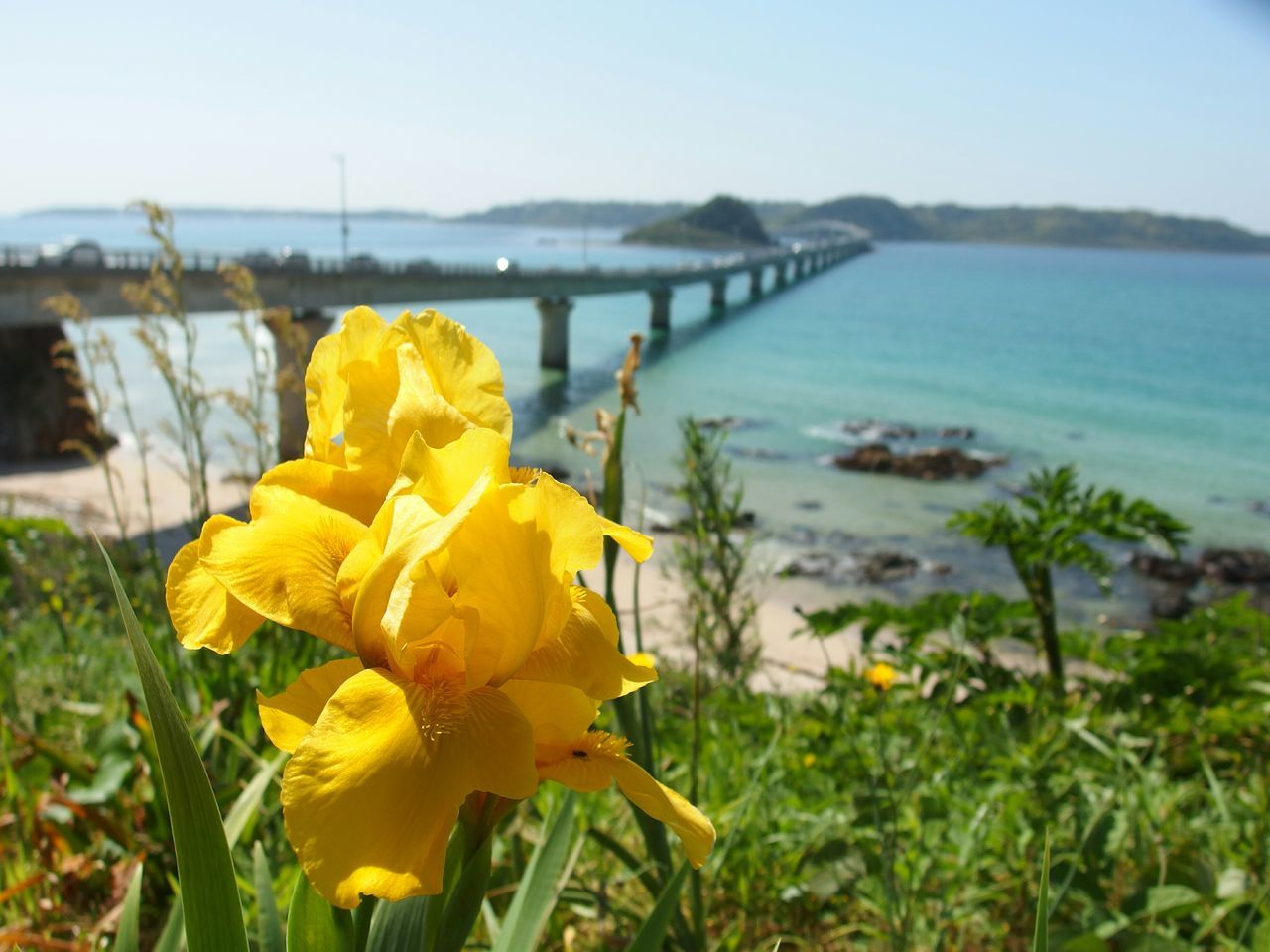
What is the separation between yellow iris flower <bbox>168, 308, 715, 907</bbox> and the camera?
0.67 m

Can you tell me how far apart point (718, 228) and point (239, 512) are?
358 ft

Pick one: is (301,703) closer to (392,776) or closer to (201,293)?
(392,776)

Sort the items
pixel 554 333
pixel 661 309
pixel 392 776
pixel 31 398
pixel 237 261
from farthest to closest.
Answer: pixel 661 309
pixel 554 333
pixel 237 261
pixel 31 398
pixel 392 776

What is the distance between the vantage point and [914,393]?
41.1 meters

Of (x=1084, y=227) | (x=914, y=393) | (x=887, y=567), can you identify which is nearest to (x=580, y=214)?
(x=1084, y=227)

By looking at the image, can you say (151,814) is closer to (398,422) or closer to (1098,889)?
(398,422)

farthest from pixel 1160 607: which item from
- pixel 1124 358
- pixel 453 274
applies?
pixel 1124 358

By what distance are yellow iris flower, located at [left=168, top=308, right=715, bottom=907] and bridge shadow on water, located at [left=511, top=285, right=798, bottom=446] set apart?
1594 cm

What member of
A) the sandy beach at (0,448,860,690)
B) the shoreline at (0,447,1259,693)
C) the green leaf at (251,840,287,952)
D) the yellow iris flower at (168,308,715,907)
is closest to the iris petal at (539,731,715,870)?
the yellow iris flower at (168,308,715,907)

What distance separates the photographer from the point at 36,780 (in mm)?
2271

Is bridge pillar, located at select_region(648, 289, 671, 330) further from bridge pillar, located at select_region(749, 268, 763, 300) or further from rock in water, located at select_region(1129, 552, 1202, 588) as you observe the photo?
rock in water, located at select_region(1129, 552, 1202, 588)

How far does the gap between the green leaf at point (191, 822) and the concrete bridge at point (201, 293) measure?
17.1m

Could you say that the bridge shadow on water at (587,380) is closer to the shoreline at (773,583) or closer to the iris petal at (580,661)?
the shoreline at (773,583)

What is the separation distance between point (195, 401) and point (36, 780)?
987 mm
